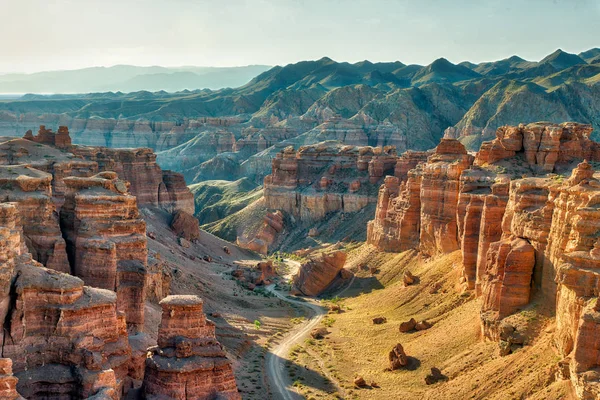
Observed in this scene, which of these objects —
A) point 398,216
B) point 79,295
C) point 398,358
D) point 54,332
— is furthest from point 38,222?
point 398,216

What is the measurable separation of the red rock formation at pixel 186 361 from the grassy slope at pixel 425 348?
1117 cm

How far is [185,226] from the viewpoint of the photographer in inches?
3189

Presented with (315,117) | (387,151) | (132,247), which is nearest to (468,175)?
(132,247)

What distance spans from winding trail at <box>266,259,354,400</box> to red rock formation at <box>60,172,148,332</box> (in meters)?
9.55

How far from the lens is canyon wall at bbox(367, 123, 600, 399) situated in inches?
1201

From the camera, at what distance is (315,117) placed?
19025 centimetres

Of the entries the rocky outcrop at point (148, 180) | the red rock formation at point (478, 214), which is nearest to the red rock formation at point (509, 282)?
the red rock formation at point (478, 214)

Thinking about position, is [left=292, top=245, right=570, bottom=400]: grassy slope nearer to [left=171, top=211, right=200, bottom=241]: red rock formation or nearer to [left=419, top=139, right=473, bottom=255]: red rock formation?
[left=419, top=139, right=473, bottom=255]: red rock formation

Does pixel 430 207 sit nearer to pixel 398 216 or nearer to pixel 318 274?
pixel 398 216

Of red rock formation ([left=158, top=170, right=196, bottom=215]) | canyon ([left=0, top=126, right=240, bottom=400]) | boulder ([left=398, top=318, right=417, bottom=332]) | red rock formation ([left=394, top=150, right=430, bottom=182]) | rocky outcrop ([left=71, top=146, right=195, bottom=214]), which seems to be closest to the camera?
canyon ([left=0, top=126, right=240, bottom=400])

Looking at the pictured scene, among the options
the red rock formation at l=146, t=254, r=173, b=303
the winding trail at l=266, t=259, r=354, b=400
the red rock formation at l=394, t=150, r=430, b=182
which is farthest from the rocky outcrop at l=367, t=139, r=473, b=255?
the red rock formation at l=146, t=254, r=173, b=303

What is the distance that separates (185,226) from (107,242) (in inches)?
1768

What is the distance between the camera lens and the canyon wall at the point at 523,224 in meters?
30.5

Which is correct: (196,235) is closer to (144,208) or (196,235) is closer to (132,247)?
(144,208)
